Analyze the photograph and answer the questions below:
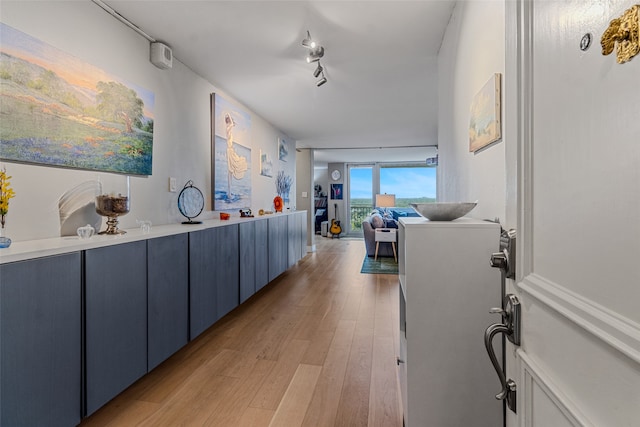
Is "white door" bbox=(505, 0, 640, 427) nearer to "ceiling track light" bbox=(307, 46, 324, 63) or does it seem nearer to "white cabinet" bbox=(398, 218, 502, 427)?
"white cabinet" bbox=(398, 218, 502, 427)

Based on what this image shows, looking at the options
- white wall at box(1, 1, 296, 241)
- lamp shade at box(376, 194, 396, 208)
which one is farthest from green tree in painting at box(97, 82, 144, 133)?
lamp shade at box(376, 194, 396, 208)

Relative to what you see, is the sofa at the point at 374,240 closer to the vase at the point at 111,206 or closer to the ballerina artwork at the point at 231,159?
the ballerina artwork at the point at 231,159

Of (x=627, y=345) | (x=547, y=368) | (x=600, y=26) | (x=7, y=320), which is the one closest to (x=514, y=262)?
(x=547, y=368)

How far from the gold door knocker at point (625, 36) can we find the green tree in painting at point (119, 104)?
2.44m

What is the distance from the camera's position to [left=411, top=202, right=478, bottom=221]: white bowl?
4.75ft

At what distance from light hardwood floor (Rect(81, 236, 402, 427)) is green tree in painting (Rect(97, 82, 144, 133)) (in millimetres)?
1742


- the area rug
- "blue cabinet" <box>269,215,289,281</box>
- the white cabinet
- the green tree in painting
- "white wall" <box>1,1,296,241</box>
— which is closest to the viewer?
the white cabinet

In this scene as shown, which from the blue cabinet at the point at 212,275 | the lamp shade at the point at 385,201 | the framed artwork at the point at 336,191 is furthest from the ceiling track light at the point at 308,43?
the framed artwork at the point at 336,191

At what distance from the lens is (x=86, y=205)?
196 centimetres

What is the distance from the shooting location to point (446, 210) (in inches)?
57.6

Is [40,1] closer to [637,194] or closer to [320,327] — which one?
[637,194]

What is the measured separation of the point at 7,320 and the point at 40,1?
5.38ft

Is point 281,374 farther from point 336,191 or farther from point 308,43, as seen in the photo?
point 336,191

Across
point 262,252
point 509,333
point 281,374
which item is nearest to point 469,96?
point 509,333
